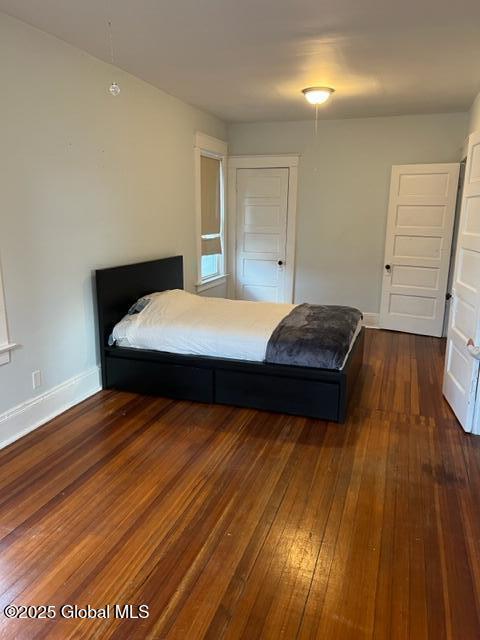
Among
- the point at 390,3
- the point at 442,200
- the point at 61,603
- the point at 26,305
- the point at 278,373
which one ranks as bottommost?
the point at 61,603

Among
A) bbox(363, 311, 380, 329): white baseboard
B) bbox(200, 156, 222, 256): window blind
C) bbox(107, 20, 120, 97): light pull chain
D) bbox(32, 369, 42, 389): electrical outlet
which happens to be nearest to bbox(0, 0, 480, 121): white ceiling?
bbox(107, 20, 120, 97): light pull chain

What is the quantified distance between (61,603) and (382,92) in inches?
179

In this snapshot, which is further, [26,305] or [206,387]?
[206,387]

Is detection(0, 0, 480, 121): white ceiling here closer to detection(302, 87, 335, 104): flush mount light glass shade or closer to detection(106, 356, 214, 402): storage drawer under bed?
detection(302, 87, 335, 104): flush mount light glass shade

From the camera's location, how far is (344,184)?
5.72 metres

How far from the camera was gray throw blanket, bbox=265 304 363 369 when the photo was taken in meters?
3.24

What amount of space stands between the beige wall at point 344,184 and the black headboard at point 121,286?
2.35 metres

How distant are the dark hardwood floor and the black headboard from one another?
2.41ft

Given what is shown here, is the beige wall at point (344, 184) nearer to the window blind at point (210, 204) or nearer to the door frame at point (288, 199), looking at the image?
the door frame at point (288, 199)

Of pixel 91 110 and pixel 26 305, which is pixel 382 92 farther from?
pixel 26 305

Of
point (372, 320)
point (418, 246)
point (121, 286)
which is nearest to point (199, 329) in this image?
point (121, 286)

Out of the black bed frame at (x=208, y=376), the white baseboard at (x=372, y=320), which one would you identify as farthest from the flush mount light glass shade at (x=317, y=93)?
the white baseboard at (x=372, y=320)

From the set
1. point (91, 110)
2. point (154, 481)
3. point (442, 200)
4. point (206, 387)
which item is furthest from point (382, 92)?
point (154, 481)

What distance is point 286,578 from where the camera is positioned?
1858 mm
